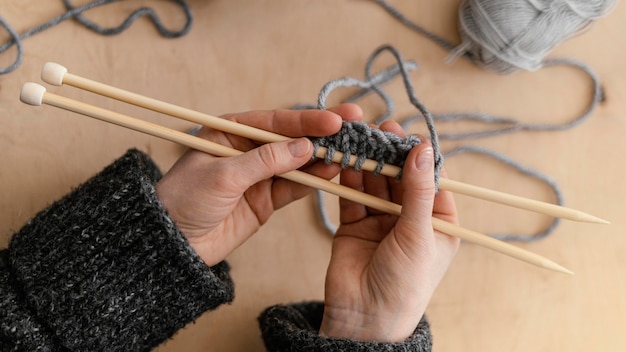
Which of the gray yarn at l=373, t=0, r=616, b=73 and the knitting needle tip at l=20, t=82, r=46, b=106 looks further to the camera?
the gray yarn at l=373, t=0, r=616, b=73

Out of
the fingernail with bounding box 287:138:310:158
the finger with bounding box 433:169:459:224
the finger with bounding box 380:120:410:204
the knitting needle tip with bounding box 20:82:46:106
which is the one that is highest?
the knitting needle tip with bounding box 20:82:46:106

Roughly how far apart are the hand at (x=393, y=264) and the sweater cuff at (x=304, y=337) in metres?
0.02

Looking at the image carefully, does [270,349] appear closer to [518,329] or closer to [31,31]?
[518,329]

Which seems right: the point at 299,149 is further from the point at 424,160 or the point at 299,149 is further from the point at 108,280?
the point at 108,280

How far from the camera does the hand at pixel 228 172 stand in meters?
0.66

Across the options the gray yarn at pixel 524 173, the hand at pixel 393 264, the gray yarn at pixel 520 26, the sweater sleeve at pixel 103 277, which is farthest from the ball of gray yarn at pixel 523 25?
the sweater sleeve at pixel 103 277

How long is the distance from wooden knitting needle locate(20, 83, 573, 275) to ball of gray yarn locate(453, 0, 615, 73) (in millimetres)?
317

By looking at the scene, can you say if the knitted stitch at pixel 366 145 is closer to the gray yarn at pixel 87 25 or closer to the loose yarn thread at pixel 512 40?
the loose yarn thread at pixel 512 40

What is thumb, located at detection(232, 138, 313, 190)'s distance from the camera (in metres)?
0.66

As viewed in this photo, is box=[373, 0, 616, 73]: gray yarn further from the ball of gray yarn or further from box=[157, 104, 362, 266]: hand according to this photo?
box=[157, 104, 362, 266]: hand

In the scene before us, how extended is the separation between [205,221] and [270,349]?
191mm

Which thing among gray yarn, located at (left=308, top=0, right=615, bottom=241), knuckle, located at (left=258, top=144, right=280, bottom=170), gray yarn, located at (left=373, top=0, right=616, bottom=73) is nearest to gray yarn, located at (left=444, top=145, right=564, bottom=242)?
gray yarn, located at (left=308, top=0, right=615, bottom=241)

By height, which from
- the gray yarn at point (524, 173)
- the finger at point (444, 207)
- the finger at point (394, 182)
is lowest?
the gray yarn at point (524, 173)

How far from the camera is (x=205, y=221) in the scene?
0.69m
